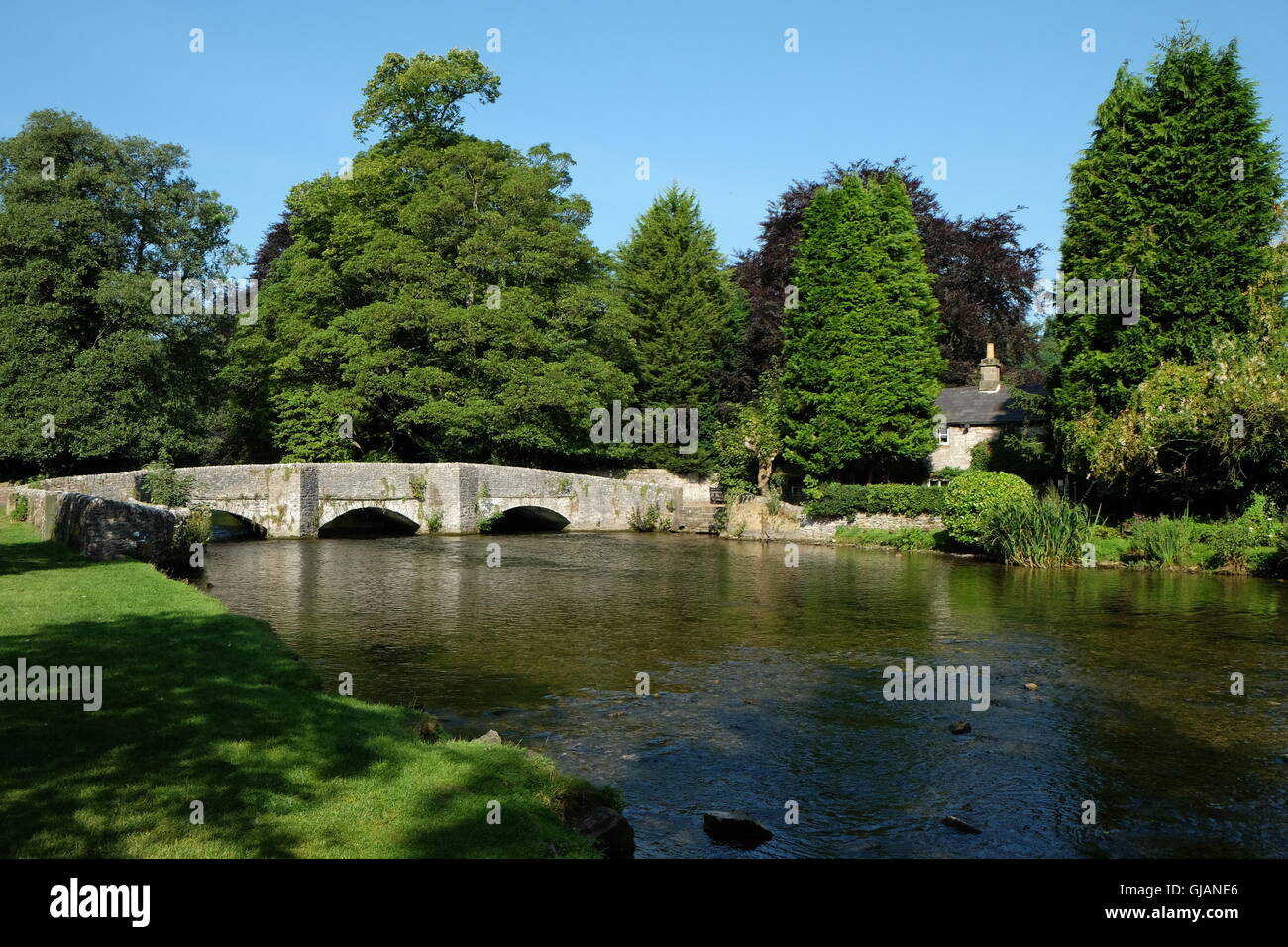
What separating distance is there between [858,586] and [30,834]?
61.5 feet

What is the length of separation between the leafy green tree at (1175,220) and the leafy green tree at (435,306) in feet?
63.4

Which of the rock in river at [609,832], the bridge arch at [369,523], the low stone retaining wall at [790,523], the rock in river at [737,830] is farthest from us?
the bridge arch at [369,523]

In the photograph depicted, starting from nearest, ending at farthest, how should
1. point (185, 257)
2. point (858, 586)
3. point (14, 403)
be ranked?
point (858, 586) < point (14, 403) < point (185, 257)

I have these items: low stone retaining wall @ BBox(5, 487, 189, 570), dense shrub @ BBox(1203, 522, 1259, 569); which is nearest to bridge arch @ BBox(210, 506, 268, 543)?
low stone retaining wall @ BBox(5, 487, 189, 570)

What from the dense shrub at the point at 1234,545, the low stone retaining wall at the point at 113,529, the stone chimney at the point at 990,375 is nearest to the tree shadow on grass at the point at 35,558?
the low stone retaining wall at the point at 113,529

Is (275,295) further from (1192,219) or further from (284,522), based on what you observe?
(1192,219)

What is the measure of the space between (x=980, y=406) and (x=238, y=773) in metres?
39.1

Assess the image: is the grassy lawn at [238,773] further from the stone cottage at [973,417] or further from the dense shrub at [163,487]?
the stone cottage at [973,417]

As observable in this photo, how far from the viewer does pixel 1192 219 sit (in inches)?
1015

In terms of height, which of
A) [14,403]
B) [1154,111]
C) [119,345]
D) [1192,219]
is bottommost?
[14,403]

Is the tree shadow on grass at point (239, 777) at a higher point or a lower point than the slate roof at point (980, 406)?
lower

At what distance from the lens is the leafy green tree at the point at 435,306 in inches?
1478
